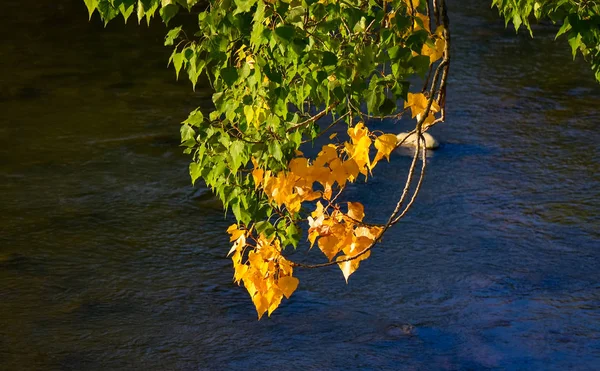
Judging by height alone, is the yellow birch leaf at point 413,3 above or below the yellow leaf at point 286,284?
above

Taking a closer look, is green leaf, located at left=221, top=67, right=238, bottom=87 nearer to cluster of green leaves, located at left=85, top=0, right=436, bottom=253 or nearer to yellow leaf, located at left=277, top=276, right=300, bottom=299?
cluster of green leaves, located at left=85, top=0, right=436, bottom=253

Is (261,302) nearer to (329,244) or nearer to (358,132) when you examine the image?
(329,244)

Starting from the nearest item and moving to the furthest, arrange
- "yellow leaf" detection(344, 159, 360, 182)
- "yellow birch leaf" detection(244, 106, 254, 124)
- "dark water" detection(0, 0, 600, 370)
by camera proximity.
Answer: "yellow leaf" detection(344, 159, 360, 182), "yellow birch leaf" detection(244, 106, 254, 124), "dark water" detection(0, 0, 600, 370)

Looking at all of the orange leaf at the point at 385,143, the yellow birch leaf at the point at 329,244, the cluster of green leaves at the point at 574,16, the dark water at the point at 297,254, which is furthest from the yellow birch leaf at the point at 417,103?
the dark water at the point at 297,254

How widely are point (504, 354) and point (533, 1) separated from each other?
2.69m

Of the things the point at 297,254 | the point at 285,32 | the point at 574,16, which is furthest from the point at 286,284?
the point at 297,254

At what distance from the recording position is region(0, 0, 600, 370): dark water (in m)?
5.96

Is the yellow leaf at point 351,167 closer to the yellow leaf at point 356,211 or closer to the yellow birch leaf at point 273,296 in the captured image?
the yellow leaf at point 356,211

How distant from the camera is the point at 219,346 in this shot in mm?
5957

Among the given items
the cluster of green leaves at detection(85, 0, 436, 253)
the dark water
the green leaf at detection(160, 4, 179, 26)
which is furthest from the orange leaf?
the dark water

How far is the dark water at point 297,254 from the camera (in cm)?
596

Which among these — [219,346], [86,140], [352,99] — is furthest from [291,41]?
[86,140]

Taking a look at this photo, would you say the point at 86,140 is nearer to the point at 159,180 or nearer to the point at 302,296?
the point at 159,180

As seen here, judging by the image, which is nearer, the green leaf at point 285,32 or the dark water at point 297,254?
the green leaf at point 285,32
